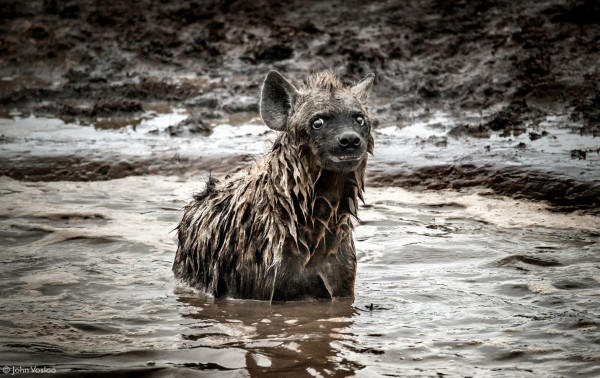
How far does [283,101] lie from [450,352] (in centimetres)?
209

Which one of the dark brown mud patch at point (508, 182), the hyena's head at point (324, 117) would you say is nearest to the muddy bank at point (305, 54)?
the dark brown mud patch at point (508, 182)

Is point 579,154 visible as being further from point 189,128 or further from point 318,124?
point 189,128

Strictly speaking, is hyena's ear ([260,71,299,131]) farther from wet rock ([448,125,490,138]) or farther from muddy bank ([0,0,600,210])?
wet rock ([448,125,490,138])

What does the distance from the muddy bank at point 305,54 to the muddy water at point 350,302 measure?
3.20 m

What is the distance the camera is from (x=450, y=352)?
14.4 ft

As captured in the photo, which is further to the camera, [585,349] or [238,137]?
[238,137]

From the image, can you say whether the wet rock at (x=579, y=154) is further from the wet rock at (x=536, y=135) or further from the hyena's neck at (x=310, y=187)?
the hyena's neck at (x=310, y=187)

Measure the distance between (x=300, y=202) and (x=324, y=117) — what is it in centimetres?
60

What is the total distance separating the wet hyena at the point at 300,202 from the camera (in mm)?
5066

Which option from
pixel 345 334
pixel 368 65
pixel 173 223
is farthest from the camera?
pixel 368 65

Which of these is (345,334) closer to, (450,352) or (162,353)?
(450,352)

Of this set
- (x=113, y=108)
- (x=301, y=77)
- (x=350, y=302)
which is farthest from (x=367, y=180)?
(x=113, y=108)

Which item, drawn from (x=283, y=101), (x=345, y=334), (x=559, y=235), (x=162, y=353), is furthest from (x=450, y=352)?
(x=559, y=235)

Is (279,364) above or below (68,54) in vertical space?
below
